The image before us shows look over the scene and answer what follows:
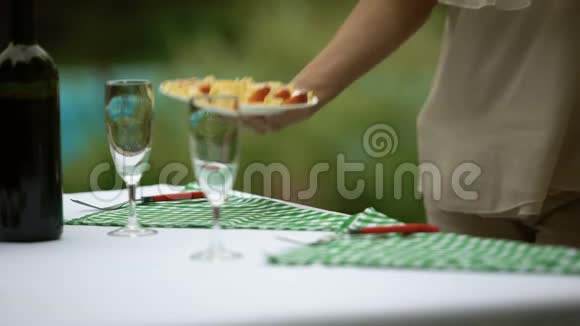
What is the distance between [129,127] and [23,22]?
0.19 metres

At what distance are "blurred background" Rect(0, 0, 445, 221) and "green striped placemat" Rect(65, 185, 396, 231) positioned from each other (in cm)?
199

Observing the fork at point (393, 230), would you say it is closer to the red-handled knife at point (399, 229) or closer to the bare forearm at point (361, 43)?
the red-handled knife at point (399, 229)

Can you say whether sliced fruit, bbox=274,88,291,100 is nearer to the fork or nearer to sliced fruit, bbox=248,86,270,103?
sliced fruit, bbox=248,86,270,103

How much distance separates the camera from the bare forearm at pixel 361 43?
156 cm

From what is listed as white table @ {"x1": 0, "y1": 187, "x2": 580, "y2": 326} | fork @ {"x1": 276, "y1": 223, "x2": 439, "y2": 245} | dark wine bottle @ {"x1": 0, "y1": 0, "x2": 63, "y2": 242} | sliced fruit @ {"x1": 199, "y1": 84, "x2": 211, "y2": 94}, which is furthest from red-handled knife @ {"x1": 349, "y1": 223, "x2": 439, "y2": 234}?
dark wine bottle @ {"x1": 0, "y1": 0, "x2": 63, "y2": 242}

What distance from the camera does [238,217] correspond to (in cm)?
129

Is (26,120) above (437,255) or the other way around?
above

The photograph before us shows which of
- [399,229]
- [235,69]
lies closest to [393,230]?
[399,229]

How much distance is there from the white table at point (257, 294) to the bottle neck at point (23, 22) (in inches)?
10.2

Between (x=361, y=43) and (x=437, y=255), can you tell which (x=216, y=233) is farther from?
(x=361, y=43)

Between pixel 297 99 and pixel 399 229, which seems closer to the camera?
pixel 399 229

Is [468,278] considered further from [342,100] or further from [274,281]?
[342,100]

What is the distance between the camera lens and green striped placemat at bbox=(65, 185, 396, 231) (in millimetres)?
1209

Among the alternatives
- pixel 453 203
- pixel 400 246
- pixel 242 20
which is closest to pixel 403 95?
pixel 242 20
